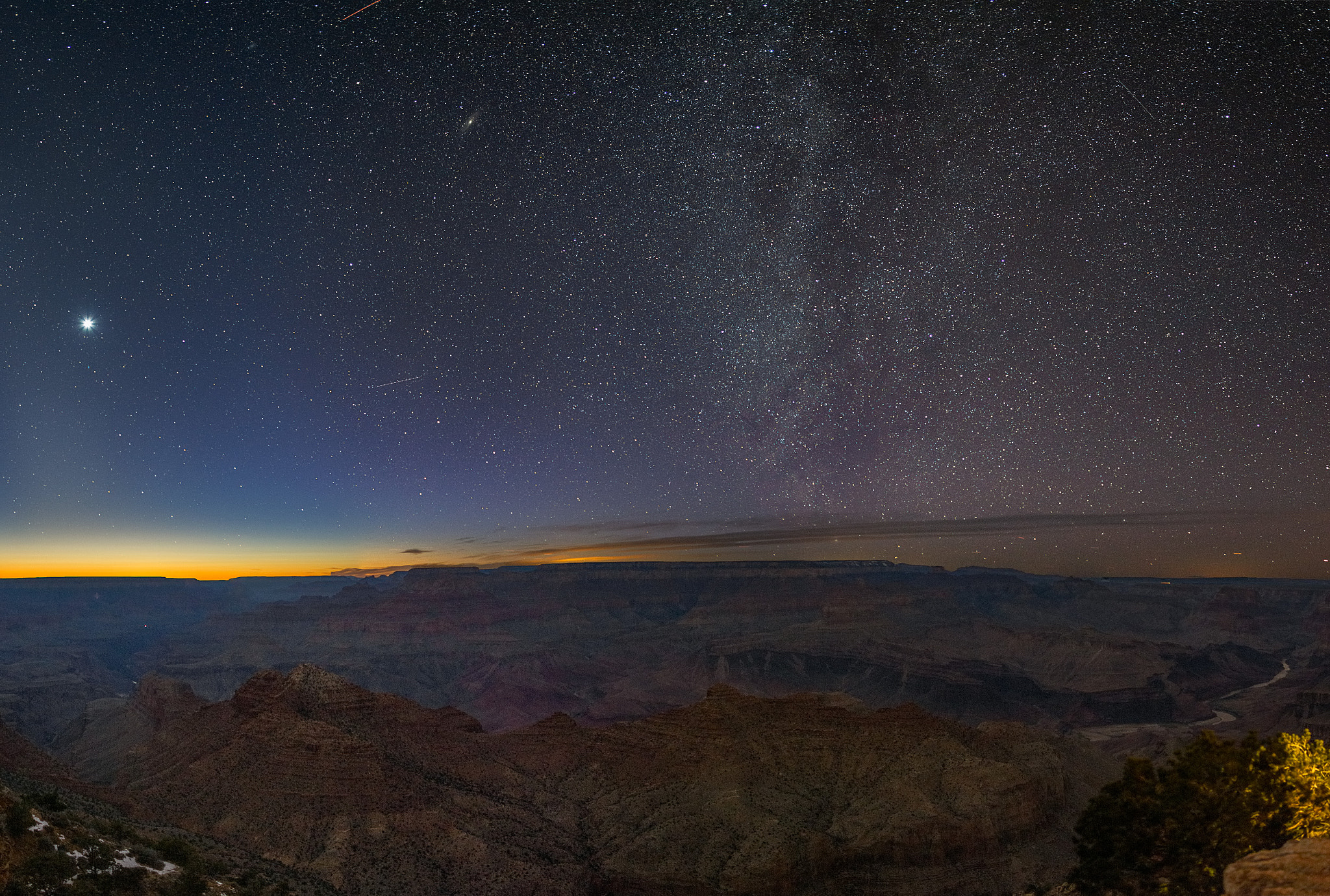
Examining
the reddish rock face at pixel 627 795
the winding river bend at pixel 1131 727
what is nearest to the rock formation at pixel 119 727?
the reddish rock face at pixel 627 795

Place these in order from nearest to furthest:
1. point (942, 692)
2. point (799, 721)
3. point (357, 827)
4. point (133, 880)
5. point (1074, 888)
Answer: point (133, 880), point (1074, 888), point (357, 827), point (799, 721), point (942, 692)

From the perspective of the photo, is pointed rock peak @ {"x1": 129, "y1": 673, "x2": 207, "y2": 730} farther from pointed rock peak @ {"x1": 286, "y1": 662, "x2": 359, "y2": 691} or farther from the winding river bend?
the winding river bend

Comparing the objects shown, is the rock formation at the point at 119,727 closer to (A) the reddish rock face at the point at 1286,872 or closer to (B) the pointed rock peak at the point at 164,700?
(B) the pointed rock peak at the point at 164,700

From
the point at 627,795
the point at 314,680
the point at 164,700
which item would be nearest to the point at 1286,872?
the point at 627,795

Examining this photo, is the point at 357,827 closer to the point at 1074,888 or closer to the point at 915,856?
the point at 915,856

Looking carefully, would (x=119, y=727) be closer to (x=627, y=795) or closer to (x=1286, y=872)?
A: (x=627, y=795)

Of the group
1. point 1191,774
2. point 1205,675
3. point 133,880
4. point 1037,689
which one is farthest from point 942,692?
point 133,880
